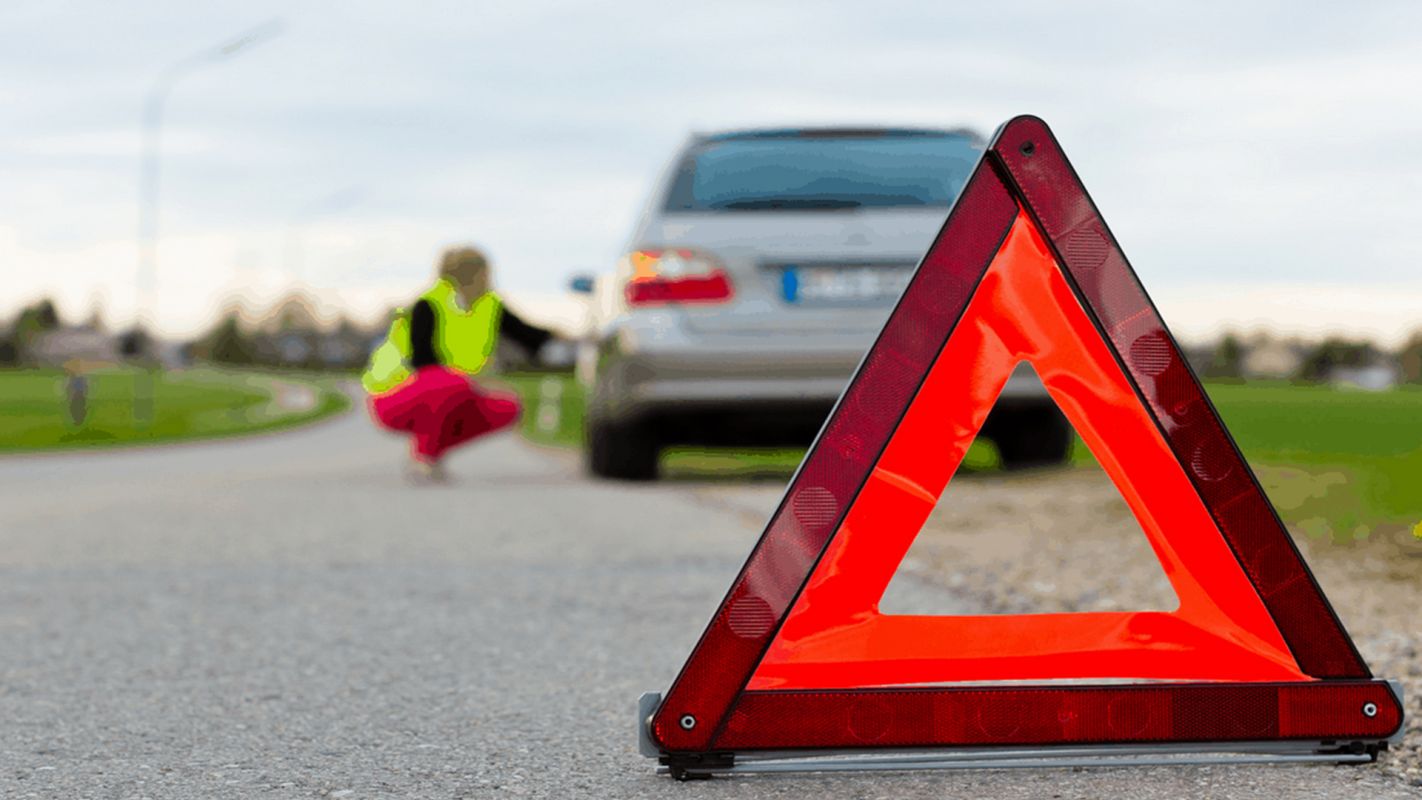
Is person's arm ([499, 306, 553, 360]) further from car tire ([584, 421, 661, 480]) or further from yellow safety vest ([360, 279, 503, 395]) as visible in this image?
car tire ([584, 421, 661, 480])

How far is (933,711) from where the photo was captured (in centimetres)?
280

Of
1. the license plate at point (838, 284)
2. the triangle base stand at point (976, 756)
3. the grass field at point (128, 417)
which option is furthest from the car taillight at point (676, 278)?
the grass field at point (128, 417)

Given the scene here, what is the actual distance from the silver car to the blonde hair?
1.25 meters

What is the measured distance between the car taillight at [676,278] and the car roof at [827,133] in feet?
3.37

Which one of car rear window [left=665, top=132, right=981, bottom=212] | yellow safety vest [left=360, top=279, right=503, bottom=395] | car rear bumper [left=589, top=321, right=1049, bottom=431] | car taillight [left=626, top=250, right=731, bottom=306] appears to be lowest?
yellow safety vest [left=360, top=279, right=503, bottom=395]

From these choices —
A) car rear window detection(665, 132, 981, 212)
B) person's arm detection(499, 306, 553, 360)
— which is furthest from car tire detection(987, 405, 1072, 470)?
person's arm detection(499, 306, 553, 360)

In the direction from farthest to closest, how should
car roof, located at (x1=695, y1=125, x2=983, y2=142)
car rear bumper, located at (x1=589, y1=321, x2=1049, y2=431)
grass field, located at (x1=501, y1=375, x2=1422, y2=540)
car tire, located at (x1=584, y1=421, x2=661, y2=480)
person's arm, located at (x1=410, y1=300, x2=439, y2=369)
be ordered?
person's arm, located at (x1=410, y1=300, x2=439, y2=369) → car tire, located at (x1=584, y1=421, x2=661, y2=480) → car roof, located at (x1=695, y1=125, x2=983, y2=142) → car rear bumper, located at (x1=589, y1=321, x2=1049, y2=431) → grass field, located at (x1=501, y1=375, x2=1422, y2=540)

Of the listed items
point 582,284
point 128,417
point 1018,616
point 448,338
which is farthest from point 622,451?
point 128,417

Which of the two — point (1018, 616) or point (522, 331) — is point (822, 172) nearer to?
point (522, 331)

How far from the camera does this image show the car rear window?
876 cm

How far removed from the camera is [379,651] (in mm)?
4418

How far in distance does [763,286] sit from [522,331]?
7.35 ft

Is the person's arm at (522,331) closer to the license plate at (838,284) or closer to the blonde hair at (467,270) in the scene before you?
the blonde hair at (467,270)

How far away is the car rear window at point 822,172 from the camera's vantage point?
876 centimetres
